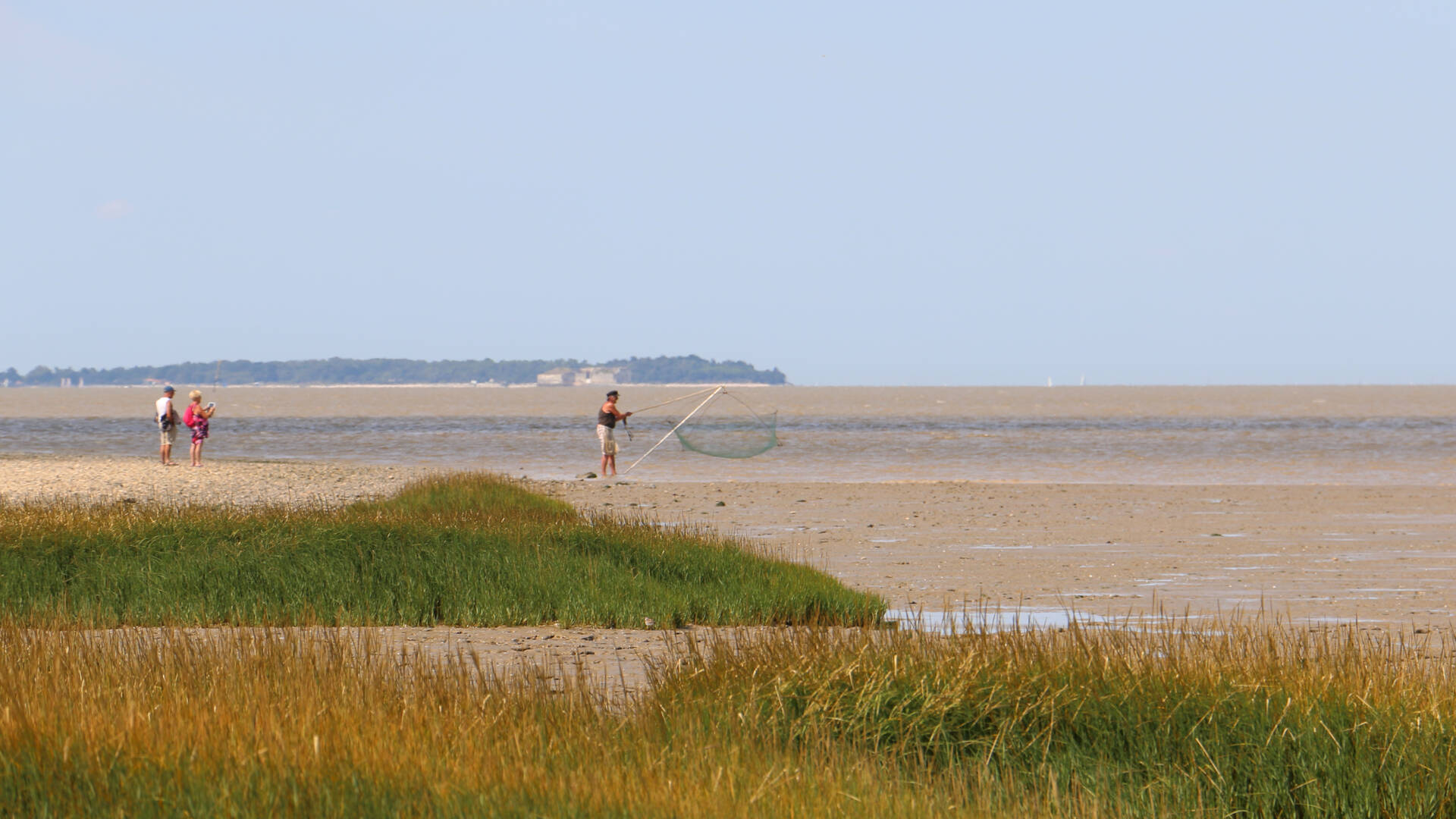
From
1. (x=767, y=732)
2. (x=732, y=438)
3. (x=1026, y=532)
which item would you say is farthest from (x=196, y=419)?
(x=767, y=732)

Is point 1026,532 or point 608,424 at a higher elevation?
point 608,424

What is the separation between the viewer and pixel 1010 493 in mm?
31391

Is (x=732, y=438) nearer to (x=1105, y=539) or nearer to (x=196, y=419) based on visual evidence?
(x=196, y=419)

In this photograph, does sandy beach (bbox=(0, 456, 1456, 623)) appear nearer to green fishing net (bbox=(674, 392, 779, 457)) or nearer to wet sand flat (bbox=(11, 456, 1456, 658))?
wet sand flat (bbox=(11, 456, 1456, 658))

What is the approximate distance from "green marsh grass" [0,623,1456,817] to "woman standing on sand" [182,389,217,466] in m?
27.0

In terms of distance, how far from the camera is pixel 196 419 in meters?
34.2

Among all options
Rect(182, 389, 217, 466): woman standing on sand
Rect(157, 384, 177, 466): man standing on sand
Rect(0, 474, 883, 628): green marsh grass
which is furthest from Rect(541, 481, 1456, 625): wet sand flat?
Rect(157, 384, 177, 466): man standing on sand

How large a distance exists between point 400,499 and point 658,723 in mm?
17664

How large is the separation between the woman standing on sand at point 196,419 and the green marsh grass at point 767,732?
26964 mm

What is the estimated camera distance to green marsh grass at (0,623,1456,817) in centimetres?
511

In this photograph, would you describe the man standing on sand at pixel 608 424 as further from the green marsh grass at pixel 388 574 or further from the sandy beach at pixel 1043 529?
the green marsh grass at pixel 388 574

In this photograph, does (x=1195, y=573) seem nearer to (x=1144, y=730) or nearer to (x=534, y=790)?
(x=1144, y=730)

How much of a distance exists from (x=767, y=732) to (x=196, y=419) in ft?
101

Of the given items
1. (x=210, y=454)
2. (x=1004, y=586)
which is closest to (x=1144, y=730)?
(x=1004, y=586)
